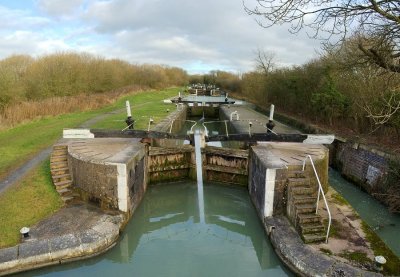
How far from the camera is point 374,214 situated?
9.09 meters

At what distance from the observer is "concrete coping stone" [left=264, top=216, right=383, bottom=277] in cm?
554

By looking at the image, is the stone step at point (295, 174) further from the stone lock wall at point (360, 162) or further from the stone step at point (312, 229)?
the stone lock wall at point (360, 162)

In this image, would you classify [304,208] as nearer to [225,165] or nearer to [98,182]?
[225,165]

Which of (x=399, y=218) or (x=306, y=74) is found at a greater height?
(x=306, y=74)

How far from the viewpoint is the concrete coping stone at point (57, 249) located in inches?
237

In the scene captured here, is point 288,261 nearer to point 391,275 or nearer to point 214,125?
point 391,275

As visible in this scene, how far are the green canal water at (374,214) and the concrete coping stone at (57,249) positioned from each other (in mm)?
6206

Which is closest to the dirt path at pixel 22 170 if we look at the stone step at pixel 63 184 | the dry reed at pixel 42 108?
the stone step at pixel 63 184

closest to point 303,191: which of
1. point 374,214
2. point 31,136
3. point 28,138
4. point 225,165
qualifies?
point 374,214

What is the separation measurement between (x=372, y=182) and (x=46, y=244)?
30.3ft

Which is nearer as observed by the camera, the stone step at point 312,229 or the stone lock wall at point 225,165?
the stone step at point 312,229

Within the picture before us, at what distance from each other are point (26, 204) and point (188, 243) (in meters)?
3.89

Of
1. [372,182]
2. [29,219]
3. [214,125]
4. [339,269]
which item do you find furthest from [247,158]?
Result: [214,125]

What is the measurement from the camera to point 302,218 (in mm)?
6777
